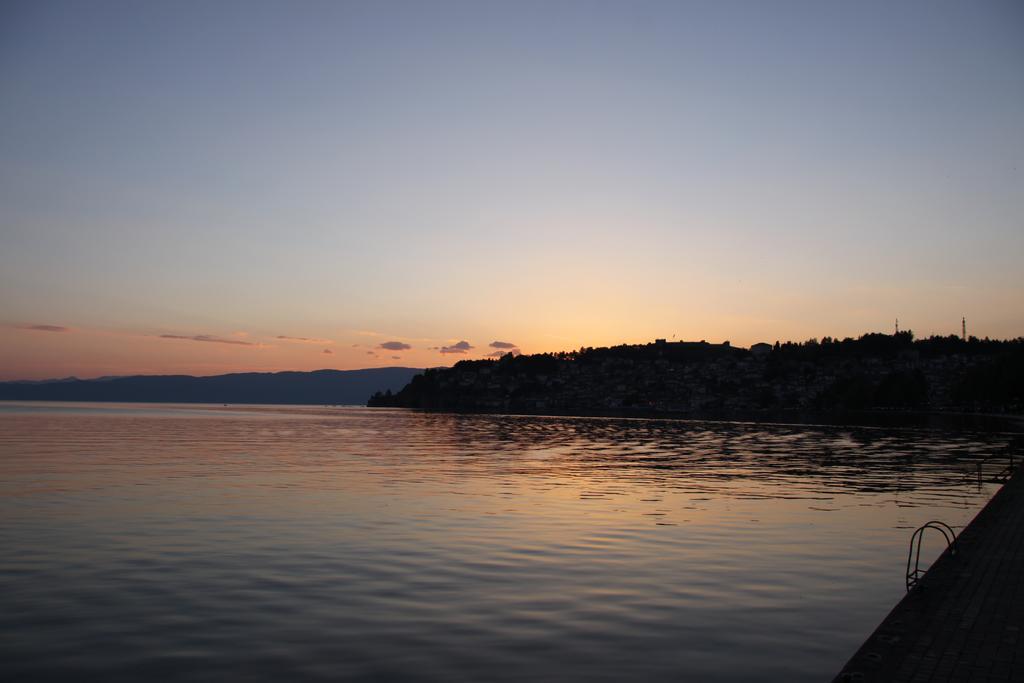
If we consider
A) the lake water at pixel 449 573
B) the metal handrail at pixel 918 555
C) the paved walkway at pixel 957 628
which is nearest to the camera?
the paved walkway at pixel 957 628

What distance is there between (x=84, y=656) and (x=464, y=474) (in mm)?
33698

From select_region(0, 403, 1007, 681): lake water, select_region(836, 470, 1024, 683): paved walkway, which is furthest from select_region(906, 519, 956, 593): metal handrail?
select_region(0, 403, 1007, 681): lake water

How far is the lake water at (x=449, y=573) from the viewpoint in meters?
13.1

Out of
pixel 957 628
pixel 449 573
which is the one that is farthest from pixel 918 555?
pixel 449 573

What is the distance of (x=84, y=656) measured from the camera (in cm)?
1302

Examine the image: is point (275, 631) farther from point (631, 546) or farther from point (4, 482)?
point (4, 482)

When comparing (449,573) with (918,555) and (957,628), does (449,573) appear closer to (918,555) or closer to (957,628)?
(918,555)

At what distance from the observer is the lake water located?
13094 mm

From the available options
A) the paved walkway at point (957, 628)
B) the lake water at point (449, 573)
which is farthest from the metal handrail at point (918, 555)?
the lake water at point (449, 573)

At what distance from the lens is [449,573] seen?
19578 millimetres

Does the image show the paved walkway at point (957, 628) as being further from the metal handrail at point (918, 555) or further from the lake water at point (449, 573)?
the lake water at point (449, 573)

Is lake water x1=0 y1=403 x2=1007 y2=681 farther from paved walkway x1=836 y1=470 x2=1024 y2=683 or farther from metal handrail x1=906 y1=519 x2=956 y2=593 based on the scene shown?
paved walkway x1=836 y1=470 x2=1024 y2=683

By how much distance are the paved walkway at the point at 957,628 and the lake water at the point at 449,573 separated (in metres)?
1.17

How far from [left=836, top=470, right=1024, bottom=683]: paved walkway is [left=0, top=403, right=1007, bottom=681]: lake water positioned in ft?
3.83
